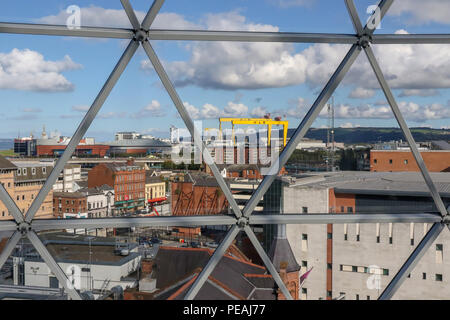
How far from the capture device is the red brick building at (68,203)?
3.55 meters

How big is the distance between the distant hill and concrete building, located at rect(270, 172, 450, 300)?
0.33 m

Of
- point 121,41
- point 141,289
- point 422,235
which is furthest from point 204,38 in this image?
point 422,235

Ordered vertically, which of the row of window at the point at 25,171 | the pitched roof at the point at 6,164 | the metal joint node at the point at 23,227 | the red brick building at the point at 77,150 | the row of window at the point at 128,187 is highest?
the red brick building at the point at 77,150

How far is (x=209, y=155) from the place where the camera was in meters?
3.41

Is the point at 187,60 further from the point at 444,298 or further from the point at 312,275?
the point at 444,298

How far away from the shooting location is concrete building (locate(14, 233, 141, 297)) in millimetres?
3611

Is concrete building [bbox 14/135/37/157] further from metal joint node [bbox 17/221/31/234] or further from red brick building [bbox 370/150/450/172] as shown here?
red brick building [bbox 370/150/450/172]

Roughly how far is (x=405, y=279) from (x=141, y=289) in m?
2.32

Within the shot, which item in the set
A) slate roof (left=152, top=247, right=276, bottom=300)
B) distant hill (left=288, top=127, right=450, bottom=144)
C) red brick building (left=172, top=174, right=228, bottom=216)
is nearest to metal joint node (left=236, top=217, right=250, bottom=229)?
red brick building (left=172, top=174, right=228, bottom=216)

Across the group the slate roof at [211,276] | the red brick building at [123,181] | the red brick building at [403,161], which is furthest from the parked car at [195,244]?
the red brick building at [403,161]

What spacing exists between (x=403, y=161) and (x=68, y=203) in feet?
9.84

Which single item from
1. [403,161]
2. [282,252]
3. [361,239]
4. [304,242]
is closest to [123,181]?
[282,252]

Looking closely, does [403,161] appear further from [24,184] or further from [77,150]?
[24,184]

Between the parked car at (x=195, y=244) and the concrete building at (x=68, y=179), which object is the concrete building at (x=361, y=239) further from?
the concrete building at (x=68, y=179)
